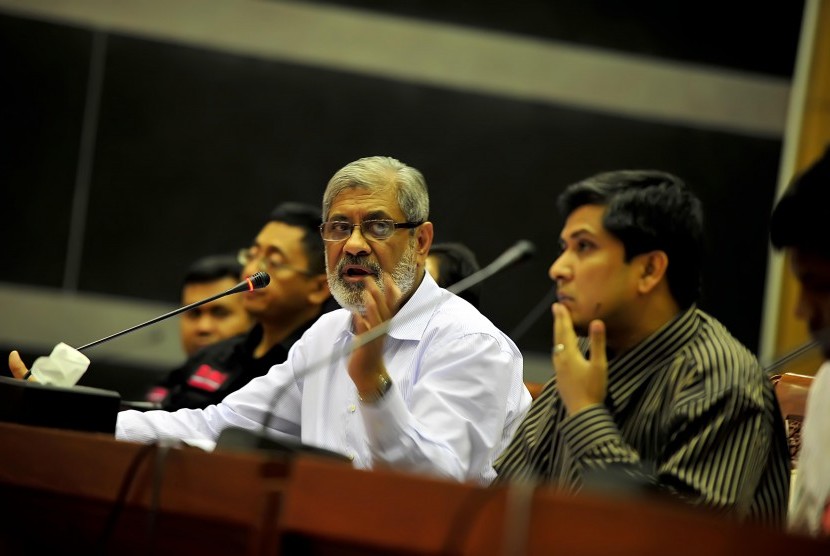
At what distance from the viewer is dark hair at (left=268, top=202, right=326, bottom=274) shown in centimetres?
387

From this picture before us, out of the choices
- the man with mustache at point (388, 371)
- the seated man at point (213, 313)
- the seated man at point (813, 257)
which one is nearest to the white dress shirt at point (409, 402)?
the man with mustache at point (388, 371)

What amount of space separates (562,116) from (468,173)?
1.79 ft

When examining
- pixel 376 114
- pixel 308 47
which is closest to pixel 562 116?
pixel 376 114

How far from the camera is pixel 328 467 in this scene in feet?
5.09

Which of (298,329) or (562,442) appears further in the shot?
(298,329)

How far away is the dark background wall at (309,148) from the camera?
5375 millimetres

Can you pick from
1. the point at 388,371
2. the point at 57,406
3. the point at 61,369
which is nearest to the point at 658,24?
the point at 388,371

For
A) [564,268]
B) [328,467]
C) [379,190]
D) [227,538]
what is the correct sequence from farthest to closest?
[379,190] → [564,268] → [227,538] → [328,467]

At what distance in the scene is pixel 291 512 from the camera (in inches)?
61.6

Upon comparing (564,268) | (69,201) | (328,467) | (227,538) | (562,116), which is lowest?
(227,538)

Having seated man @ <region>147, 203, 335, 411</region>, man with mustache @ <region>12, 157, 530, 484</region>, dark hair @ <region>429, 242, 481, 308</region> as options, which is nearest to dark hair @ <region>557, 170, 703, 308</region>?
man with mustache @ <region>12, 157, 530, 484</region>

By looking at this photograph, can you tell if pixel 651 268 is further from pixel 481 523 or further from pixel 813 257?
pixel 481 523

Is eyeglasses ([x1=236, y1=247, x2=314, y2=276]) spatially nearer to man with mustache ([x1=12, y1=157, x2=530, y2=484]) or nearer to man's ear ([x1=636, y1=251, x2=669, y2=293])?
man with mustache ([x1=12, y1=157, x2=530, y2=484])

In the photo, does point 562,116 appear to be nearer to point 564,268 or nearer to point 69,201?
point 69,201
